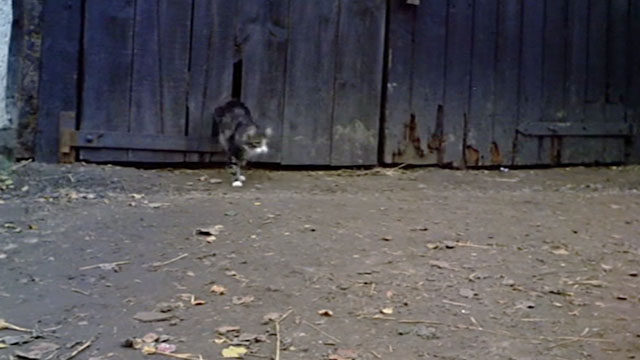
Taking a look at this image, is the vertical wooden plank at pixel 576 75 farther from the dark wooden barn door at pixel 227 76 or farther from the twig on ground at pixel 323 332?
the twig on ground at pixel 323 332

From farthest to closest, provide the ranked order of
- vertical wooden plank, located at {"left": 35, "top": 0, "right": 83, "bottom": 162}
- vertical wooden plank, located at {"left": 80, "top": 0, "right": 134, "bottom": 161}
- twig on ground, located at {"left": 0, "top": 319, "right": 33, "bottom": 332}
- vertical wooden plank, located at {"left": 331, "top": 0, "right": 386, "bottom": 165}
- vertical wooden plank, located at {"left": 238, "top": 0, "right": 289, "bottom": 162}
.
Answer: vertical wooden plank, located at {"left": 331, "top": 0, "right": 386, "bottom": 165} < vertical wooden plank, located at {"left": 238, "top": 0, "right": 289, "bottom": 162} < vertical wooden plank, located at {"left": 80, "top": 0, "right": 134, "bottom": 161} < vertical wooden plank, located at {"left": 35, "top": 0, "right": 83, "bottom": 162} < twig on ground, located at {"left": 0, "top": 319, "right": 33, "bottom": 332}

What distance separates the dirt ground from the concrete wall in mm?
240

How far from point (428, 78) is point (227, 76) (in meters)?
1.55

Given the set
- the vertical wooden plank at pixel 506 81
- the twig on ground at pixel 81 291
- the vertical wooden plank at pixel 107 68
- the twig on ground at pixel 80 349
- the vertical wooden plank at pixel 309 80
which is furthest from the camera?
the vertical wooden plank at pixel 506 81

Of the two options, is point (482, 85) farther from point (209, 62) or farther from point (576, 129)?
point (209, 62)

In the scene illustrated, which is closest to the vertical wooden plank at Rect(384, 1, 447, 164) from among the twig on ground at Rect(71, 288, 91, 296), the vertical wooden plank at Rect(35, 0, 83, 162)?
the vertical wooden plank at Rect(35, 0, 83, 162)

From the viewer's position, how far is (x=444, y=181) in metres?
5.29

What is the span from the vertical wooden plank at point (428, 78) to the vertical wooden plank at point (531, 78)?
27.2 inches

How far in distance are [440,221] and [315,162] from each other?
156 cm

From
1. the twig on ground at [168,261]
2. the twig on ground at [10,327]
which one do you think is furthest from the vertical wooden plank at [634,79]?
the twig on ground at [10,327]

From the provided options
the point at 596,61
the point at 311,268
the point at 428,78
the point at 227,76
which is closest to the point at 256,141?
the point at 227,76

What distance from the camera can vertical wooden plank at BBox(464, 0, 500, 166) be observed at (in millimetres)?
5633

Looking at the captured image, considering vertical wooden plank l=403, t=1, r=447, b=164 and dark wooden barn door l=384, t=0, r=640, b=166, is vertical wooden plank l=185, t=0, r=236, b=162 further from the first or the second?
vertical wooden plank l=403, t=1, r=447, b=164

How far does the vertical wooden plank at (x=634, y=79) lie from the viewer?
5977 millimetres
